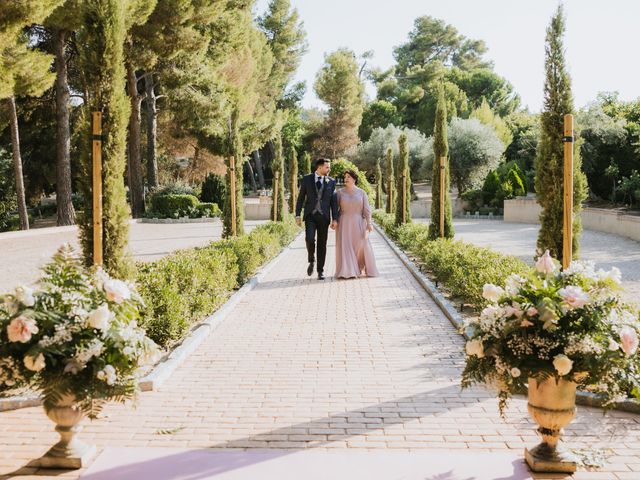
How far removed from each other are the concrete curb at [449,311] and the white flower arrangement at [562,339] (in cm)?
33

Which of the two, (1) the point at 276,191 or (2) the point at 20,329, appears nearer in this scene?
(2) the point at 20,329

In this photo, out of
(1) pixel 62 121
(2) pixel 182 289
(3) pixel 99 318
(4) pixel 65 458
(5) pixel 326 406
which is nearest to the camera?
(3) pixel 99 318

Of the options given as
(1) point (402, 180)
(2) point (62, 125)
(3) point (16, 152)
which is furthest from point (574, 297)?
(2) point (62, 125)

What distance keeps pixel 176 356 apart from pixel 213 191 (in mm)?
30161

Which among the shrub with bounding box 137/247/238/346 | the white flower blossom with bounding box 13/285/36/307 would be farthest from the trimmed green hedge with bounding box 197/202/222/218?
the white flower blossom with bounding box 13/285/36/307

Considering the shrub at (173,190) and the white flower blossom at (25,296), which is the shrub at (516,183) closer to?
the shrub at (173,190)

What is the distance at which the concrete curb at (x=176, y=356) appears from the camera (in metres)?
4.51

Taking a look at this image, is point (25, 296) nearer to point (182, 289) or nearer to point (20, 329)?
point (20, 329)

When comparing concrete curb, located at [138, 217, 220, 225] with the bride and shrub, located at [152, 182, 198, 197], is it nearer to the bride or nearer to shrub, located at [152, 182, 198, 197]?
shrub, located at [152, 182, 198, 197]

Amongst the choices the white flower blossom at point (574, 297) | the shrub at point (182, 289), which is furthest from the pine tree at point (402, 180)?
the white flower blossom at point (574, 297)

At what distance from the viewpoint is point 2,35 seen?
16.8m

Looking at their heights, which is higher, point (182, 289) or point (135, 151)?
point (135, 151)

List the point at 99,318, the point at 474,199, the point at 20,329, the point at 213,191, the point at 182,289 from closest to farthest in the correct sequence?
the point at 20,329 < the point at 99,318 < the point at 182,289 < the point at 213,191 < the point at 474,199

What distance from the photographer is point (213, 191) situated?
1387 inches
